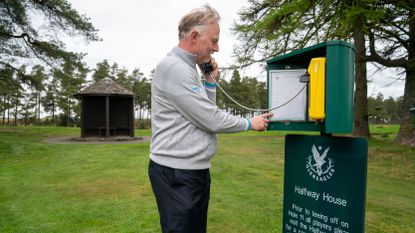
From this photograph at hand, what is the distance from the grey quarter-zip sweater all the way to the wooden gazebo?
17.5 metres

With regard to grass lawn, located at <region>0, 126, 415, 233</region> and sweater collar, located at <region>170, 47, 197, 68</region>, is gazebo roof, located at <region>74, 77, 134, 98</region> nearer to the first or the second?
grass lawn, located at <region>0, 126, 415, 233</region>

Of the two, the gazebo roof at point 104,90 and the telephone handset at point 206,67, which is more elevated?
the gazebo roof at point 104,90

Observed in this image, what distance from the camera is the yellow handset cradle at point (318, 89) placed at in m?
1.99

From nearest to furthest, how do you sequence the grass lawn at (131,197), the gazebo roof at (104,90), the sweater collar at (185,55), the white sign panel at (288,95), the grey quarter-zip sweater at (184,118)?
1. the grey quarter-zip sweater at (184,118)
2. the sweater collar at (185,55)
3. the white sign panel at (288,95)
4. the grass lawn at (131,197)
5. the gazebo roof at (104,90)

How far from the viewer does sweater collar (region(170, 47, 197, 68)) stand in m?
2.00

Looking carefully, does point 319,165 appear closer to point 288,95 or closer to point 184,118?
point 288,95

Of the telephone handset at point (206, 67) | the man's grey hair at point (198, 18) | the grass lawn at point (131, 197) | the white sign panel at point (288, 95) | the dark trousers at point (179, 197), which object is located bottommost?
the grass lawn at point (131, 197)

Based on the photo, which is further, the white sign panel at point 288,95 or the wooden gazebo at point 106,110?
the wooden gazebo at point 106,110

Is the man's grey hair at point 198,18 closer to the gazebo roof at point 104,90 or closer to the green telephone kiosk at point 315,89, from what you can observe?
the green telephone kiosk at point 315,89

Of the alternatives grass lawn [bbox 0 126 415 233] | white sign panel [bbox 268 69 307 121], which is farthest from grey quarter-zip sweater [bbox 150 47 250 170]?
grass lawn [bbox 0 126 415 233]

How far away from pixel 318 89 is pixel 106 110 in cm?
1804

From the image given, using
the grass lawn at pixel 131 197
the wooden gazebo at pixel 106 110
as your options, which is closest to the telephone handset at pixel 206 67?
the grass lawn at pixel 131 197

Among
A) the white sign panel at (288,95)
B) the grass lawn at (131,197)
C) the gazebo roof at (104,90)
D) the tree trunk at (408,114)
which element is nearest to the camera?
the white sign panel at (288,95)

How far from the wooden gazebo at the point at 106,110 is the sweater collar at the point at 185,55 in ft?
57.3
